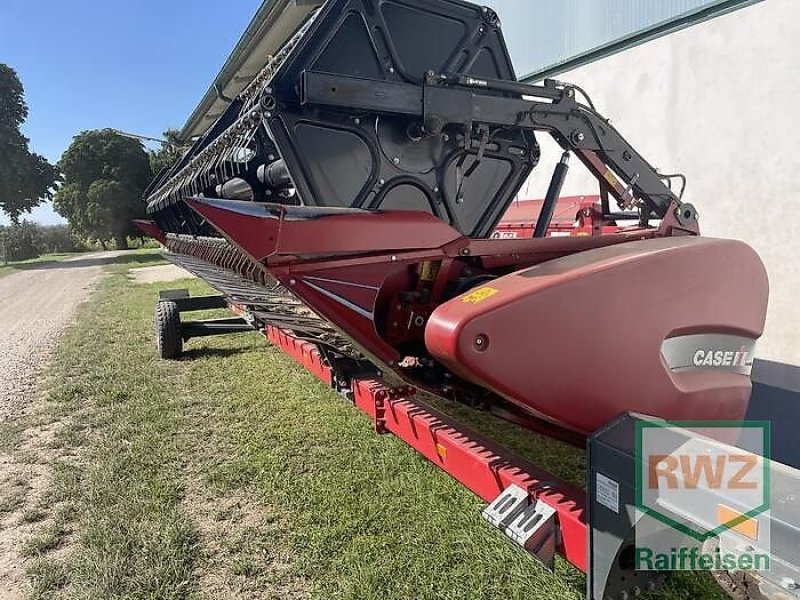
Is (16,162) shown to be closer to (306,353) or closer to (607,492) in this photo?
(306,353)

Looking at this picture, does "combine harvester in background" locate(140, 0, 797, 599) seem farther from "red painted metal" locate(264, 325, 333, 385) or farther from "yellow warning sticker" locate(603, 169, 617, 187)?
"red painted metal" locate(264, 325, 333, 385)

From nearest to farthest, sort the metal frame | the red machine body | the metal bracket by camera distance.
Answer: the metal bracket < the red machine body < the metal frame

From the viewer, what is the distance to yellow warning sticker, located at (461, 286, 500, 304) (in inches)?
82.4

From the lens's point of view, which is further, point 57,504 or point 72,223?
point 72,223

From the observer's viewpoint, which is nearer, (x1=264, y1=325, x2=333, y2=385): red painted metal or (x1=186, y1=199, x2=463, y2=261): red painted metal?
(x1=186, y1=199, x2=463, y2=261): red painted metal

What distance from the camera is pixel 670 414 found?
7.57ft

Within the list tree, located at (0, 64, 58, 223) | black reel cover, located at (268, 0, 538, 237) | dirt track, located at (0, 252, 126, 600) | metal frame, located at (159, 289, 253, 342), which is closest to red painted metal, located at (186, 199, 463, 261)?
black reel cover, located at (268, 0, 538, 237)

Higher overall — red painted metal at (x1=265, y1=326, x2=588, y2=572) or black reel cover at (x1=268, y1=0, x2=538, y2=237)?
black reel cover at (x1=268, y1=0, x2=538, y2=237)

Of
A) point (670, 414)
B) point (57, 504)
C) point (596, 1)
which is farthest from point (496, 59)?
point (596, 1)

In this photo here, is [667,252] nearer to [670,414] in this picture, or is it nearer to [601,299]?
[601,299]

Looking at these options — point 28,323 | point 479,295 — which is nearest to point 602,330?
point 479,295

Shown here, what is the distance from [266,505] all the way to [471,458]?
1496 mm

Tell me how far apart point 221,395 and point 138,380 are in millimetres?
1171

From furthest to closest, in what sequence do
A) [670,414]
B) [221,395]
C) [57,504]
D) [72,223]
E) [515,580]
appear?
[72,223]
[221,395]
[57,504]
[515,580]
[670,414]
